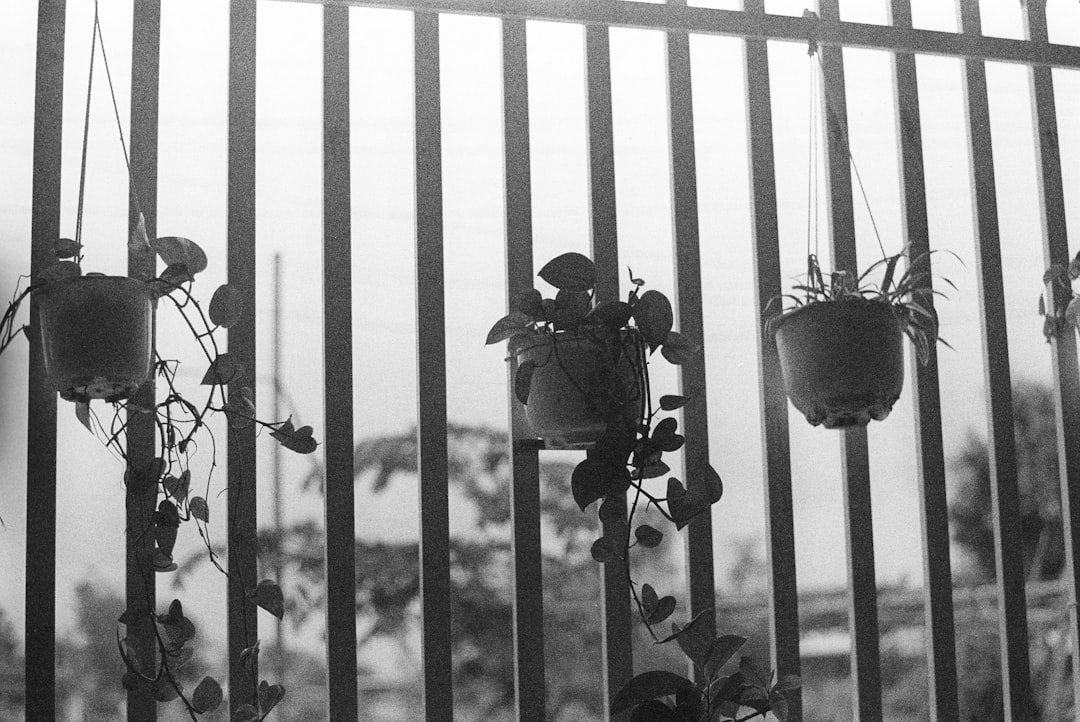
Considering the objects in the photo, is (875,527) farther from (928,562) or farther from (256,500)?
(256,500)

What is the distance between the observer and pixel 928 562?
205 centimetres

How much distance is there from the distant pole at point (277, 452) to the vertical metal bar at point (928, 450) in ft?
3.65

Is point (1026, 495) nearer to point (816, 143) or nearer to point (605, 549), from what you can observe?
point (816, 143)

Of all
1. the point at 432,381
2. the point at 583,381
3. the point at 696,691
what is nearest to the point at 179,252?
the point at 432,381

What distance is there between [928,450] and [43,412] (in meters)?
1.57

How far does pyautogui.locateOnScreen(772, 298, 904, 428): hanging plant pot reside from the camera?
180cm

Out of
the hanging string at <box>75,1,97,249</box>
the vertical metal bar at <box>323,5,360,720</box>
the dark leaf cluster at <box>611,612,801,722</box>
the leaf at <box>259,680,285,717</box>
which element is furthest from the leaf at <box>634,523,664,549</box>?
the hanging string at <box>75,1,97,249</box>

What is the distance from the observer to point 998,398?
216 cm

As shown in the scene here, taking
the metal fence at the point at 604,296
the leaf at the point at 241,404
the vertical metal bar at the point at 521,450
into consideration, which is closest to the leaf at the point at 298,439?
the leaf at the point at 241,404

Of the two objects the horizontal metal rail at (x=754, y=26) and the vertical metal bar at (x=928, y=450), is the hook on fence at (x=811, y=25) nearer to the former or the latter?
the horizontal metal rail at (x=754, y=26)

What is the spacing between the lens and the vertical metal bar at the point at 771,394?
199cm

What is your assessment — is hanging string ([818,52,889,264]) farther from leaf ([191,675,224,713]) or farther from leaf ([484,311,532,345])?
leaf ([191,675,224,713])

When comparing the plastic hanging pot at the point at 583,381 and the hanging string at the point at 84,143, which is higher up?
the hanging string at the point at 84,143

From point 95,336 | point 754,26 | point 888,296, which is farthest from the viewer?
point 754,26
